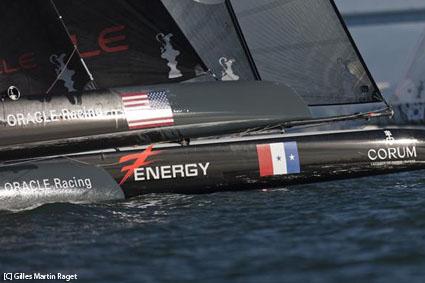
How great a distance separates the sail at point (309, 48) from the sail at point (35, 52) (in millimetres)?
2533

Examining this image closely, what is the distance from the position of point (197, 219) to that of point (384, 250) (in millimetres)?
1958

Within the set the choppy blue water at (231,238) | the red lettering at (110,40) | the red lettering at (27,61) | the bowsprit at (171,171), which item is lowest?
the choppy blue water at (231,238)

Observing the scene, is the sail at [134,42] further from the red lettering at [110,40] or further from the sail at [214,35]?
the sail at [214,35]

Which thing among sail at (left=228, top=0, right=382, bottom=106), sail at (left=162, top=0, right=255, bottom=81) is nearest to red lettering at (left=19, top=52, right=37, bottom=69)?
sail at (left=162, top=0, right=255, bottom=81)

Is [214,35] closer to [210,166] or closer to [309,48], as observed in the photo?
[309,48]

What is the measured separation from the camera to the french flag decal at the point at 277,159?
9016mm

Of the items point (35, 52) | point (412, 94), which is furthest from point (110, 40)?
point (412, 94)

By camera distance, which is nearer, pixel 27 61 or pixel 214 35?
pixel 27 61

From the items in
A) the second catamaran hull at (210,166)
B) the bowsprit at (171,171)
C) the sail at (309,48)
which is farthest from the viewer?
the sail at (309,48)

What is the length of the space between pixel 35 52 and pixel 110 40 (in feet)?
2.78

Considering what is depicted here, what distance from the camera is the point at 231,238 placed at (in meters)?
6.05

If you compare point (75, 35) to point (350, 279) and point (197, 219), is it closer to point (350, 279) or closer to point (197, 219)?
point (197, 219)

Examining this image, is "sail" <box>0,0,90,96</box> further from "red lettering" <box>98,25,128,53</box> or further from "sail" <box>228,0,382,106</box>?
"sail" <box>228,0,382,106</box>

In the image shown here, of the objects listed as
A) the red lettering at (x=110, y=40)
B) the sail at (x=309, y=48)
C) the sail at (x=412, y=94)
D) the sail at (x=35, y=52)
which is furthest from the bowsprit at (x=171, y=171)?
the sail at (x=412, y=94)
